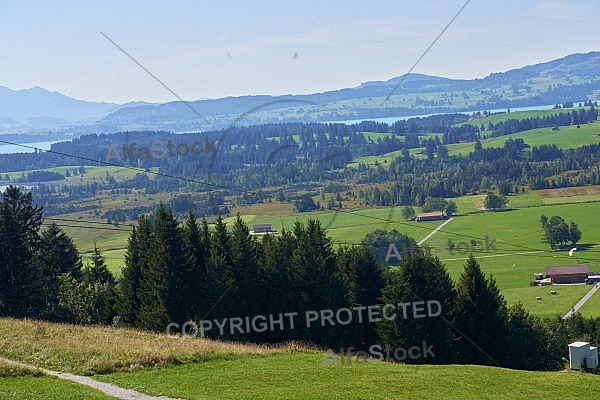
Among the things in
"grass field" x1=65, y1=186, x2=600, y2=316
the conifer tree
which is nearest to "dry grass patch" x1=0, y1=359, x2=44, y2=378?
the conifer tree

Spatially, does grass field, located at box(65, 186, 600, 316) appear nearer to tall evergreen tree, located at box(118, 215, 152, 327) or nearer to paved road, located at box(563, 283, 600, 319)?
paved road, located at box(563, 283, 600, 319)

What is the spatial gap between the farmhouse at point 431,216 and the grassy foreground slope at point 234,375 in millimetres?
82981

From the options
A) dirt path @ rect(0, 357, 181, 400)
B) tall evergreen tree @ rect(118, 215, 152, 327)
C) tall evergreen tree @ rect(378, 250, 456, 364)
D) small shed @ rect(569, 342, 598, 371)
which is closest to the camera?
dirt path @ rect(0, 357, 181, 400)

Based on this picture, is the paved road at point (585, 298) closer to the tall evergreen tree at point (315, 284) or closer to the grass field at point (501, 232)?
the grass field at point (501, 232)

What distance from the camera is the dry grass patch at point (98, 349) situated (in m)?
20.8

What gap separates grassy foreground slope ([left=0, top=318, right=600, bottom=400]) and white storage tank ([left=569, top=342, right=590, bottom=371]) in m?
6.33

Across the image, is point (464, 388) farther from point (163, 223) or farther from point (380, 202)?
point (380, 202)

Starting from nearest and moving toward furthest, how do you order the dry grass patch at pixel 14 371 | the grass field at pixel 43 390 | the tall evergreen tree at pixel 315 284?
1. the grass field at pixel 43 390
2. the dry grass patch at pixel 14 371
3. the tall evergreen tree at pixel 315 284

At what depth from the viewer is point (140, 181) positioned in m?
171

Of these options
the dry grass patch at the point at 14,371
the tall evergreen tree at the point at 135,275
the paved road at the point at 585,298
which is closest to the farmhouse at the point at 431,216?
the paved road at the point at 585,298

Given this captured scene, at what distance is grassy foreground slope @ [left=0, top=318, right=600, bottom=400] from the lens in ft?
59.6

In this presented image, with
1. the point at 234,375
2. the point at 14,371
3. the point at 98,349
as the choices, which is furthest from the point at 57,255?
the point at 234,375

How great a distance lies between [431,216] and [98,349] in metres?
91.6

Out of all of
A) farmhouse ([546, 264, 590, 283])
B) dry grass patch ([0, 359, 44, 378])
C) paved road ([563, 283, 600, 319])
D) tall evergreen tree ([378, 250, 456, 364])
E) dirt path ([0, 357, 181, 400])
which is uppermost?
dry grass patch ([0, 359, 44, 378])
